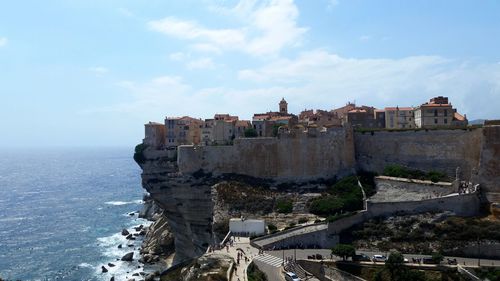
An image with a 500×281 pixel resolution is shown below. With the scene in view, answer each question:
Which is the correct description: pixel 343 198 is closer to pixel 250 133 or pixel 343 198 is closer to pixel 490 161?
pixel 490 161

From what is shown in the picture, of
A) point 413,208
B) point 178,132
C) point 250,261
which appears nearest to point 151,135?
point 178,132

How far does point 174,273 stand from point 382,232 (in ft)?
70.9

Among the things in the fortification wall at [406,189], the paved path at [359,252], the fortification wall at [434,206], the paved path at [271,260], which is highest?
the fortification wall at [406,189]

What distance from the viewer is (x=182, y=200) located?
198ft

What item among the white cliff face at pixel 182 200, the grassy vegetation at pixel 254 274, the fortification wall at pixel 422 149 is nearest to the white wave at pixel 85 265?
the white cliff face at pixel 182 200

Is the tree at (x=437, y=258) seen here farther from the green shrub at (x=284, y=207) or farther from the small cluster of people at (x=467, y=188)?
the green shrub at (x=284, y=207)

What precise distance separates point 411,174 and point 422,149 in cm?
334

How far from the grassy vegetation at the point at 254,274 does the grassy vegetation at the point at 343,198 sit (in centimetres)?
→ 1126

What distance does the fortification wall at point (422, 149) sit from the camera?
48625 mm

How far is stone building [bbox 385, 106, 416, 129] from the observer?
220 ft

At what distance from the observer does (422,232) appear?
40.8m

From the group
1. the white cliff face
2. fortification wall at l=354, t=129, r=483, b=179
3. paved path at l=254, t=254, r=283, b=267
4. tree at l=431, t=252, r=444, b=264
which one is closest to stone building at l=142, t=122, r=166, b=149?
the white cliff face

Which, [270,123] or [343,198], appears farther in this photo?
[270,123]

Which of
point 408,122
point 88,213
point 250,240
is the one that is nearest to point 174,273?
point 250,240
